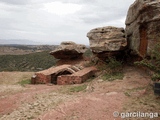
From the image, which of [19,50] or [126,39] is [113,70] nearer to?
[126,39]

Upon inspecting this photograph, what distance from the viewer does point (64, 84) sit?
10.4m

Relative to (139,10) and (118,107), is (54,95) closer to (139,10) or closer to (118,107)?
(118,107)

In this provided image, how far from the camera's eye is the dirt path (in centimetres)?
539

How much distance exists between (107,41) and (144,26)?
2.70 m

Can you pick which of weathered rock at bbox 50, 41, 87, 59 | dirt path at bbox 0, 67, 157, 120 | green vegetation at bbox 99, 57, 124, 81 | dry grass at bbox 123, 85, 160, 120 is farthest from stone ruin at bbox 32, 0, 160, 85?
weathered rock at bbox 50, 41, 87, 59

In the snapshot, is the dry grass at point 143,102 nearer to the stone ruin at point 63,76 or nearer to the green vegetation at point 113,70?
the green vegetation at point 113,70

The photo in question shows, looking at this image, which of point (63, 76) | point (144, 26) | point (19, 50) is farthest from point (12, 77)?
point (19, 50)

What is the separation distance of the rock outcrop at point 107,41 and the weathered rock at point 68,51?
136 inches

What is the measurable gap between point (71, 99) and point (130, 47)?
6.20 m

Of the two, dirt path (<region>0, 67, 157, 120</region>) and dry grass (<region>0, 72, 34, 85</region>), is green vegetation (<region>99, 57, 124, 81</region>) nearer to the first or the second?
dirt path (<region>0, 67, 157, 120</region>)

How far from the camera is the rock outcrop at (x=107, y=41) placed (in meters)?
11.3

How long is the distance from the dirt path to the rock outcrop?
330cm

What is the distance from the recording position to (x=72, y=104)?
6.16 m

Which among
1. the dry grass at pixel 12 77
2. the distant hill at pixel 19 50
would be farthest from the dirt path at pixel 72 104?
the distant hill at pixel 19 50
